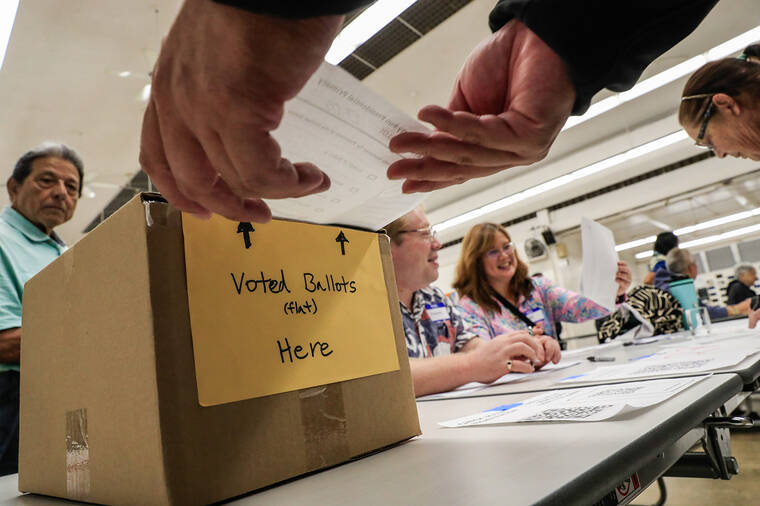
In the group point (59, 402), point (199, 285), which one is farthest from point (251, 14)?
point (59, 402)

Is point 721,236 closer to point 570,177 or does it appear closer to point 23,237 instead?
point 570,177

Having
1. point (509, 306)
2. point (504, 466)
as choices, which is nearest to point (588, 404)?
point (504, 466)

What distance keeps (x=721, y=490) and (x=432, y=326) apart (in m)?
1.92

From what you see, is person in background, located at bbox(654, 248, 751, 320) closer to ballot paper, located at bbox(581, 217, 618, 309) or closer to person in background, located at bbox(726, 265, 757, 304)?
person in background, located at bbox(726, 265, 757, 304)

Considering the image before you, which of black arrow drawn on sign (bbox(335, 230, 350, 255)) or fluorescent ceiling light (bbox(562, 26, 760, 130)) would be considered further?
fluorescent ceiling light (bbox(562, 26, 760, 130))

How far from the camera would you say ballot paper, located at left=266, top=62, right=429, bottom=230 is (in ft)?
1.18

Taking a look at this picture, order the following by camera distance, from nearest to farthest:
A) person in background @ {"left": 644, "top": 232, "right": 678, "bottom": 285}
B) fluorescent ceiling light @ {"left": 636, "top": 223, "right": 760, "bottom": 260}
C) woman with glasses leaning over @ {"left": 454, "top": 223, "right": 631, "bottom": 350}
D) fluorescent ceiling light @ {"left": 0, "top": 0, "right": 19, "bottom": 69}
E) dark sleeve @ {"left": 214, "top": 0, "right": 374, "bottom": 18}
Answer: dark sleeve @ {"left": 214, "top": 0, "right": 374, "bottom": 18} < woman with glasses leaning over @ {"left": 454, "top": 223, "right": 631, "bottom": 350} < fluorescent ceiling light @ {"left": 0, "top": 0, "right": 19, "bottom": 69} < person in background @ {"left": 644, "top": 232, "right": 678, "bottom": 285} < fluorescent ceiling light @ {"left": 636, "top": 223, "right": 760, "bottom": 260}

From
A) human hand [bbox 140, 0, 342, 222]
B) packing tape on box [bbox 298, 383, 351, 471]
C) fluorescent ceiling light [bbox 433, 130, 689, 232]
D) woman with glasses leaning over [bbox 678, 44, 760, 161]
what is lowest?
packing tape on box [bbox 298, 383, 351, 471]

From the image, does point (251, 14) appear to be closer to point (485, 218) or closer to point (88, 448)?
point (88, 448)

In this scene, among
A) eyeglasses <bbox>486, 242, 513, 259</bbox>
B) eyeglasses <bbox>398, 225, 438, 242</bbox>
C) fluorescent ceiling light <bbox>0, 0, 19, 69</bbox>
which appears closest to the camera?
eyeglasses <bbox>398, 225, 438, 242</bbox>

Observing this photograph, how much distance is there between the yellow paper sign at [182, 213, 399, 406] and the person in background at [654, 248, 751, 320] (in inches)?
116

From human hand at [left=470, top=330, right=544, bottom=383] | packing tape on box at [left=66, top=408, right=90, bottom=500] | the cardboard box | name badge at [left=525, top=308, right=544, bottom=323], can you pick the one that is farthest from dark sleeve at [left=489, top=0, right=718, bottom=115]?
name badge at [left=525, top=308, right=544, bottom=323]

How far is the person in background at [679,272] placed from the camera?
307cm

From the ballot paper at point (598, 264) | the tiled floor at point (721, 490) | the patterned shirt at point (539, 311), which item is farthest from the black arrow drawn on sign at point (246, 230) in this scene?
the tiled floor at point (721, 490)
